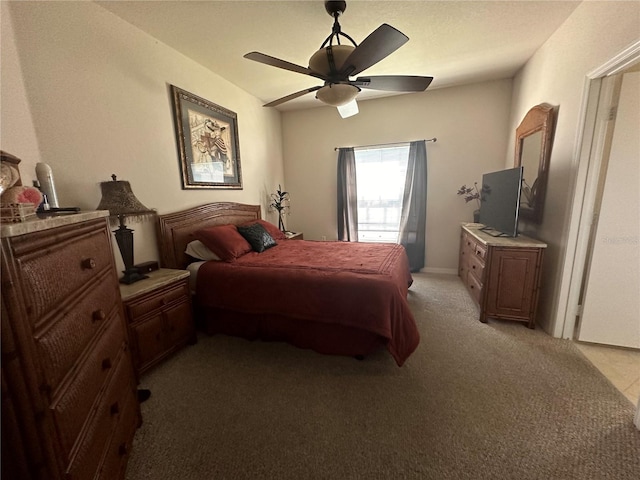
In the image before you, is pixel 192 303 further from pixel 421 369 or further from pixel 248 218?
pixel 421 369

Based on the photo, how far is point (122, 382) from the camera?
1.32m

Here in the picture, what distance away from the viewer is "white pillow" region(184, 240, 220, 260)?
2639 mm

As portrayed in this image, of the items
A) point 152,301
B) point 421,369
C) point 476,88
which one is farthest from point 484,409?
point 476,88

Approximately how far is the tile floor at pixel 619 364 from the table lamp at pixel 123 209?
3.45 m

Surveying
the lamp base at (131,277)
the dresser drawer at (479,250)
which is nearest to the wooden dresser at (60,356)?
the lamp base at (131,277)

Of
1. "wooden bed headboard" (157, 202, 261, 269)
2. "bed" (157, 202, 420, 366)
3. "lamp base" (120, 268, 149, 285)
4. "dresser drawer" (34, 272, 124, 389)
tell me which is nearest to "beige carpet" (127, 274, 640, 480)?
"bed" (157, 202, 420, 366)

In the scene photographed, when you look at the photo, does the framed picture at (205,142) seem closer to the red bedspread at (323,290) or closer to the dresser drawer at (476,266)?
the red bedspread at (323,290)

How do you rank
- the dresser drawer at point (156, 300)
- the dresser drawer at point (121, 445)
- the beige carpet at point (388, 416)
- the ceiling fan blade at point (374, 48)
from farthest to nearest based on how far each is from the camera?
the dresser drawer at point (156, 300)
the ceiling fan blade at point (374, 48)
the beige carpet at point (388, 416)
the dresser drawer at point (121, 445)

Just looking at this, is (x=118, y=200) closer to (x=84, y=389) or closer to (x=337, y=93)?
(x=84, y=389)

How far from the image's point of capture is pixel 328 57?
1719 mm

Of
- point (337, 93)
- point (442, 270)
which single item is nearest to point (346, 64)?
point (337, 93)

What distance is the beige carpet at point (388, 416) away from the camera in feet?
4.16

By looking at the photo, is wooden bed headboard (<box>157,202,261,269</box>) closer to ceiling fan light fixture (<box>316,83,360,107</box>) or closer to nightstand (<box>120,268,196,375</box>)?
nightstand (<box>120,268,196,375</box>)

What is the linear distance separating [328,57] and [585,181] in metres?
2.15
